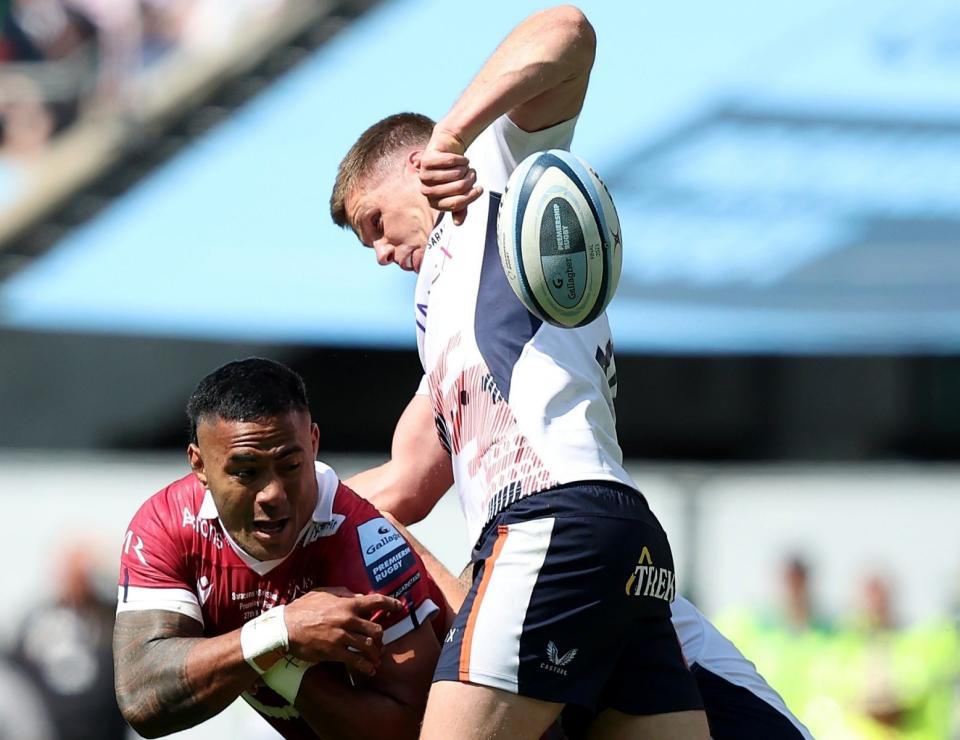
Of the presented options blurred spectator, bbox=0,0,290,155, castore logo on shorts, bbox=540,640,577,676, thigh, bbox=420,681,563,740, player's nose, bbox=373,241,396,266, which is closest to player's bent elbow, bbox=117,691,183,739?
thigh, bbox=420,681,563,740

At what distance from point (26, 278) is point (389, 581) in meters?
9.76

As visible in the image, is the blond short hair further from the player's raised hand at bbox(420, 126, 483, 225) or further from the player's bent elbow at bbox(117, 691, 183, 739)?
the player's bent elbow at bbox(117, 691, 183, 739)

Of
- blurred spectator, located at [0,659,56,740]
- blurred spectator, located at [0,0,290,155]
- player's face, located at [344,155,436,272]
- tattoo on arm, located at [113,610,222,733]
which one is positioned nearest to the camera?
tattoo on arm, located at [113,610,222,733]

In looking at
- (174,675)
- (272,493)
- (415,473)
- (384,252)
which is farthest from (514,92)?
(174,675)

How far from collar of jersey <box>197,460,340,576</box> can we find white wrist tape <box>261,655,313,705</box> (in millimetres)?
268

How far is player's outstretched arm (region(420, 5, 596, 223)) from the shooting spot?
3373mm

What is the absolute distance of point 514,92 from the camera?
11.3ft

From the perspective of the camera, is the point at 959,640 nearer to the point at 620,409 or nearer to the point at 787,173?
the point at 620,409

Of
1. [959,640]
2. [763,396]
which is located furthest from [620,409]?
[959,640]

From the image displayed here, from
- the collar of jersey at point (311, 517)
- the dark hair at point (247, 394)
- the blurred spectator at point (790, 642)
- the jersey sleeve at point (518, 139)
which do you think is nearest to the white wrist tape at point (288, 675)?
the collar of jersey at point (311, 517)

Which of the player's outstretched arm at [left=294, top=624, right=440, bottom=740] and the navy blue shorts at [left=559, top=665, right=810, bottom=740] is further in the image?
the navy blue shorts at [left=559, top=665, right=810, bottom=740]

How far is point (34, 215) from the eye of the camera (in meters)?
13.4

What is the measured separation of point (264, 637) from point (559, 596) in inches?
29.7

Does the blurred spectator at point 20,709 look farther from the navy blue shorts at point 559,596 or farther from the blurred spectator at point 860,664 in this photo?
the navy blue shorts at point 559,596
